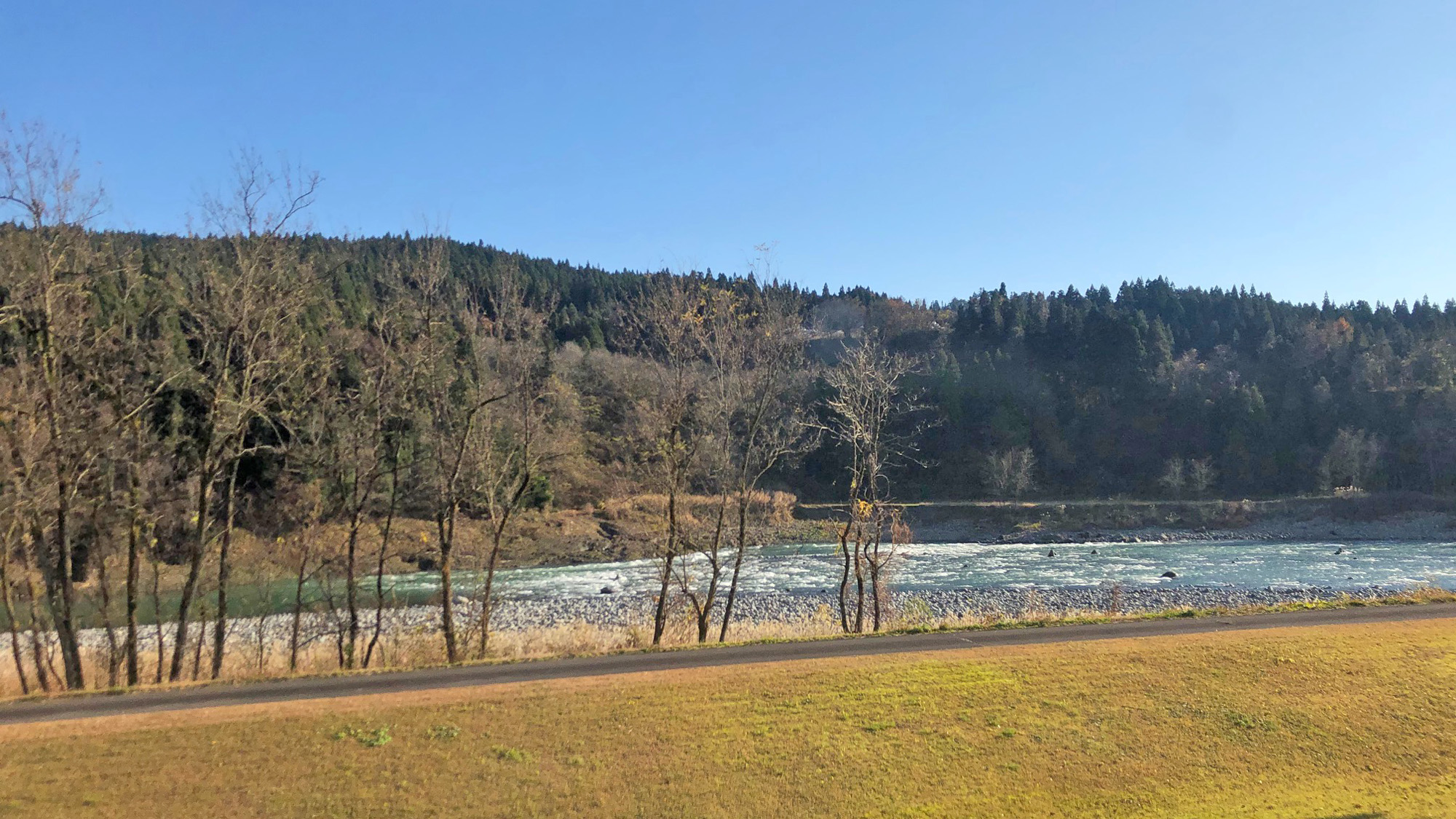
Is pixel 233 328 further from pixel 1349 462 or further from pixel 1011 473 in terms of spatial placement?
pixel 1349 462

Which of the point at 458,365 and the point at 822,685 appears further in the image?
the point at 458,365

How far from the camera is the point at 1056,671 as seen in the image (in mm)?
13078

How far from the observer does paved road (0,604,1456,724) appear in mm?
11906

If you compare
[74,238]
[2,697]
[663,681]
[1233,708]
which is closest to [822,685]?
[663,681]

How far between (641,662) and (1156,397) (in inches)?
4047

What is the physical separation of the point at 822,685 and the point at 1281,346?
118420 millimetres

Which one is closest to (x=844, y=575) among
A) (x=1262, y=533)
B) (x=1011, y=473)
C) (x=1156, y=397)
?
(x=1262, y=533)

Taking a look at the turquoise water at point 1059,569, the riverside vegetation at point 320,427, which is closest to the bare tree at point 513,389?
the riverside vegetation at point 320,427

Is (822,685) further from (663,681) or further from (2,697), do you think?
(2,697)

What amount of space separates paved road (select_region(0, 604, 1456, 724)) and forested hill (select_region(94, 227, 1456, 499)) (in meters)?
55.3

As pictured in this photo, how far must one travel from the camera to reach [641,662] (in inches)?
574

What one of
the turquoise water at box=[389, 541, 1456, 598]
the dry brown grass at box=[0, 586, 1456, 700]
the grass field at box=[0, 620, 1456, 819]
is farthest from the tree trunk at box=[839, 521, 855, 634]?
the turquoise water at box=[389, 541, 1456, 598]

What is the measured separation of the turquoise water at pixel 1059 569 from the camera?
37219 millimetres

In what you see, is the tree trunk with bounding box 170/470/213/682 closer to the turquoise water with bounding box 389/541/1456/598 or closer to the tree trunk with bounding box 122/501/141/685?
the tree trunk with bounding box 122/501/141/685
